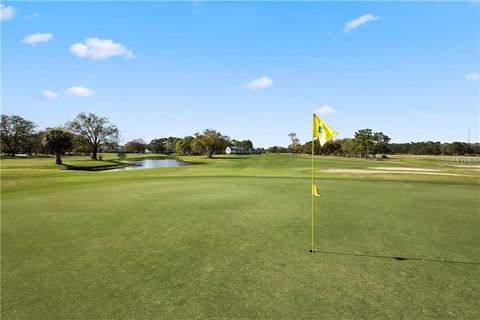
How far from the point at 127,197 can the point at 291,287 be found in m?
11.5

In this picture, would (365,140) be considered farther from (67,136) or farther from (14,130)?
(14,130)

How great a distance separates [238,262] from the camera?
6.46 meters

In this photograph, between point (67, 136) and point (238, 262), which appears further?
point (67, 136)

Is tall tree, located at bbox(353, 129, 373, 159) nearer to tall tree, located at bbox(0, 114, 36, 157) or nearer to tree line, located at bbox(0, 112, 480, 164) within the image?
tree line, located at bbox(0, 112, 480, 164)

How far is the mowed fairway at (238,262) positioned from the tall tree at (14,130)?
338 feet

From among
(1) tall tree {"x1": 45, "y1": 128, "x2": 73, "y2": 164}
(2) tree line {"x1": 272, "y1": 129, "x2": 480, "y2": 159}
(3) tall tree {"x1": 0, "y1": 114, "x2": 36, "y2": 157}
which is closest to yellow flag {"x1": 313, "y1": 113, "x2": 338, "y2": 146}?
(1) tall tree {"x1": 45, "y1": 128, "x2": 73, "y2": 164}

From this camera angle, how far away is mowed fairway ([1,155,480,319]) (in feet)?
15.5

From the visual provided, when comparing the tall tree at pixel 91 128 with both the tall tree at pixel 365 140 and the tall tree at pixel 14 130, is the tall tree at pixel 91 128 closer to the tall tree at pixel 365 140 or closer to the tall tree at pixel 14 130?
the tall tree at pixel 14 130

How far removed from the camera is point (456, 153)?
138500 millimetres

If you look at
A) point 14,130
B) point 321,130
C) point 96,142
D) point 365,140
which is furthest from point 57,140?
point 365,140

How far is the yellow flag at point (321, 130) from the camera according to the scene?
7.78m

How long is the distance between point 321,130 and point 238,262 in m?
4.15

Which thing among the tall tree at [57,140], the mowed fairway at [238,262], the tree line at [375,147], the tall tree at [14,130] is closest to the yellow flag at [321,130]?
the mowed fairway at [238,262]

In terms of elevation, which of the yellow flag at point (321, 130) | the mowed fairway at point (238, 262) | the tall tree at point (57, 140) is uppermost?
the tall tree at point (57, 140)
